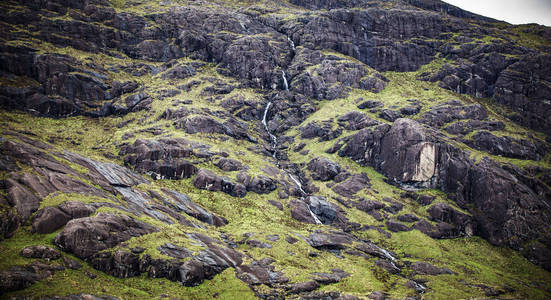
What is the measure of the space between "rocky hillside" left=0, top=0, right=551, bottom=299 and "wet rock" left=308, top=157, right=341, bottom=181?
2.65 ft

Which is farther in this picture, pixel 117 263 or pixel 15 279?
pixel 117 263

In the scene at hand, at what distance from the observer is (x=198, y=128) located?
308 ft

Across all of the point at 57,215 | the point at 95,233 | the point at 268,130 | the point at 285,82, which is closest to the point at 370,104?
the point at 285,82

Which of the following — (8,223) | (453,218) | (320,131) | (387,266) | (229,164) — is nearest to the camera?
(8,223)

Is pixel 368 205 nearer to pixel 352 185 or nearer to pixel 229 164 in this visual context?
pixel 352 185

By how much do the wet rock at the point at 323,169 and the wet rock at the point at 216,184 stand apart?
26.3 metres

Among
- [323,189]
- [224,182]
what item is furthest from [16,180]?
[323,189]

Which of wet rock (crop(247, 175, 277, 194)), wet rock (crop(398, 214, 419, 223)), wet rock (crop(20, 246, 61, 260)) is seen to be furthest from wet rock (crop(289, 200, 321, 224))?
wet rock (crop(20, 246, 61, 260))

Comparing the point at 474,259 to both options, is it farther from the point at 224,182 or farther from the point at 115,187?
the point at 115,187

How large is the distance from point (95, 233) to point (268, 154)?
66.5m

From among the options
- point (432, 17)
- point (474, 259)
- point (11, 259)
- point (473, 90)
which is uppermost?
point (432, 17)

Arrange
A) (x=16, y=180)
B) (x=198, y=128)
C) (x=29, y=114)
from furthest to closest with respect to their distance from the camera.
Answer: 1. (x=198, y=128)
2. (x=29, y=114)
3. (x=16, y=180)

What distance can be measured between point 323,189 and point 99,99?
275ft

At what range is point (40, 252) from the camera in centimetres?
3189
